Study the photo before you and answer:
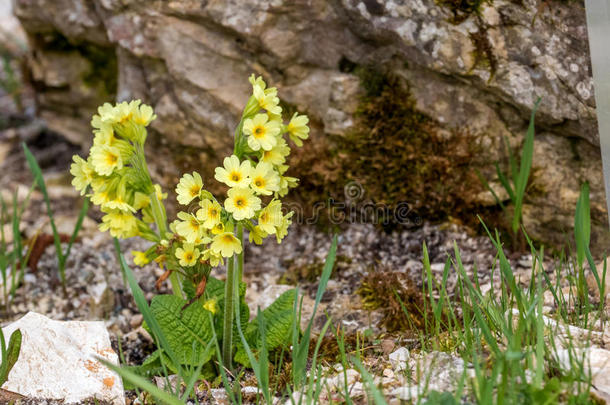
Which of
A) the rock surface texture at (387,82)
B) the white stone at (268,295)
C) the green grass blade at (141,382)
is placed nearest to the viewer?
the green grass blade at (141,382)

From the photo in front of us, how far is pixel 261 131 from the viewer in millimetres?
2062

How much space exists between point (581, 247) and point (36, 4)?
3.49 metres

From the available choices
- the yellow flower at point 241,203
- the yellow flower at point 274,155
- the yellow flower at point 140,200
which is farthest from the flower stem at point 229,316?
the yellow flower at point 140,200

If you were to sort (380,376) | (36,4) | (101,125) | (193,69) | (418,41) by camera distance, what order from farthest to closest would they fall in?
1. (36,4)
2. (193,69)
3. (418,41)
4. (101,125)
5. (380,376)

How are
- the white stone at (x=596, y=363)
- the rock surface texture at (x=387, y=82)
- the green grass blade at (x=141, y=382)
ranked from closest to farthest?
the green grass blade at (x=141, y=382) → the white stone at (x=596, y=363) → the rock surface texture at (x=387, y=82)

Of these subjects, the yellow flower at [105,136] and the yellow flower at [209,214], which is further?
the yellow flower at [105,136]

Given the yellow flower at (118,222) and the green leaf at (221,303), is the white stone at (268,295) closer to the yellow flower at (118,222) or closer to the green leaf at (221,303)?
the green leaf at (221,303)

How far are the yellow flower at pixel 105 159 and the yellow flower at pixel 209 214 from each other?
0.35 meters

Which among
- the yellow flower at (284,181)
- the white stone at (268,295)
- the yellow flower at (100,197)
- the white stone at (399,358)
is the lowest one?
the white stone at (268,295)

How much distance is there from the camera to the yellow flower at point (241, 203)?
1979mm

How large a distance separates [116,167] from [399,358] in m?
1.16

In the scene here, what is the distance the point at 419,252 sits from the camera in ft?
10.1

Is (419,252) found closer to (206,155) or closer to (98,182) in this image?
(206,155)

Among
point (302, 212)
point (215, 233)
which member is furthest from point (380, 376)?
point (302, 212)
